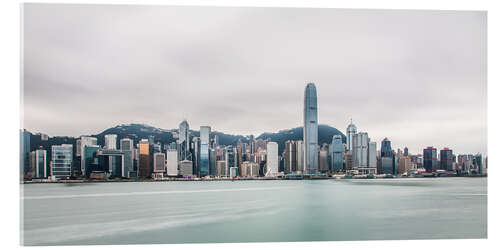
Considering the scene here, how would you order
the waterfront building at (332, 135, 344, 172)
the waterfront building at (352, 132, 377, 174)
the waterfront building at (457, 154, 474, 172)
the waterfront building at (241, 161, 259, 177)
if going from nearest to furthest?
the waterfront building at (457, 154, 474, 172)
the waterfront building at (352, 132, 377, 174)
the waterfront building at (332, 135, 344, 172)
the waterfront building at (241, 161, 259, 177)

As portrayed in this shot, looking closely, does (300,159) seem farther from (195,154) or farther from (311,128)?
(311,128)

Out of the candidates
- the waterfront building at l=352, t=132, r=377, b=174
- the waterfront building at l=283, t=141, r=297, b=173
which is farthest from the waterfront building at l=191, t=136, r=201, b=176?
the waterfront building at l=352, t=132, r=377, b=174

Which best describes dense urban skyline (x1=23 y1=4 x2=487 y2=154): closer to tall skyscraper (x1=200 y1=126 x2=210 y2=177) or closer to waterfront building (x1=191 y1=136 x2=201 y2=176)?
tall skyscraper (x1=200 y1=126 x2=210 y2=177)

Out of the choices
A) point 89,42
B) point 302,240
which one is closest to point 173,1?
point 89,42

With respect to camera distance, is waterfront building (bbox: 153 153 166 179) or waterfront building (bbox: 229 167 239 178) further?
waterfront building (bbox: 229 167 239 178)

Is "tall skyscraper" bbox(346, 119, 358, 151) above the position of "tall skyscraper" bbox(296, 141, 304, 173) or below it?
above

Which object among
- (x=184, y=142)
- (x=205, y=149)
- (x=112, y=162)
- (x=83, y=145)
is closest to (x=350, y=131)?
(x=184, y=142)
